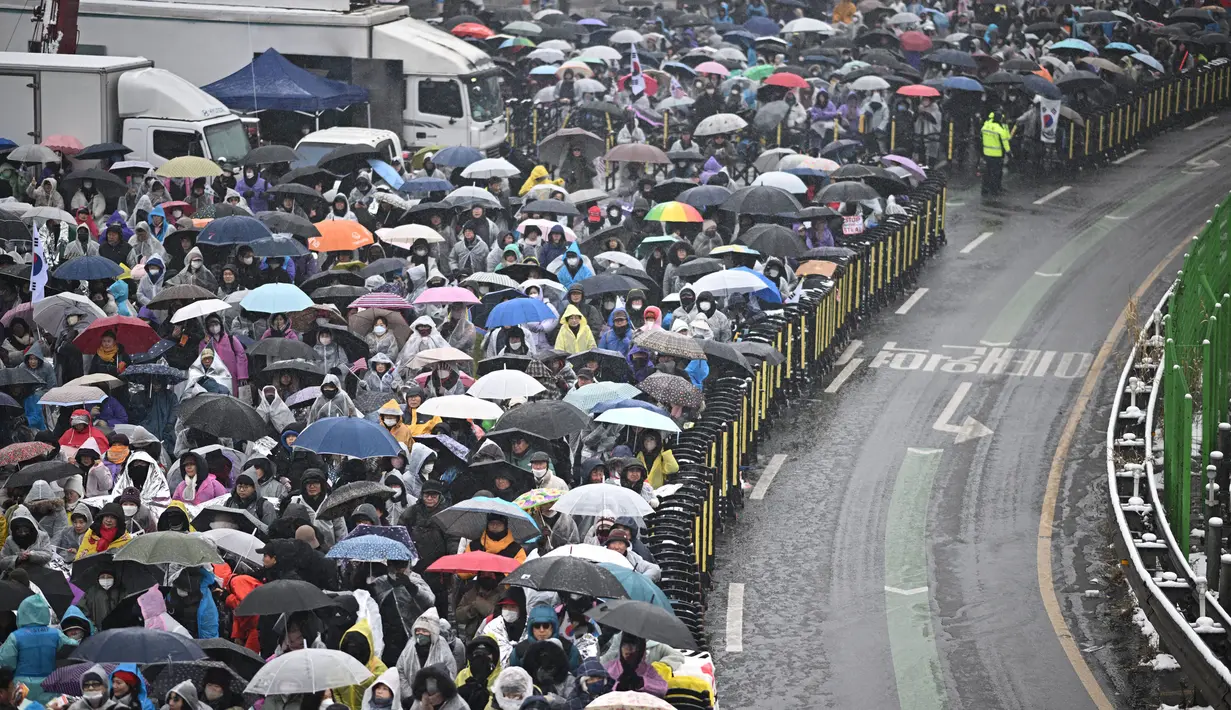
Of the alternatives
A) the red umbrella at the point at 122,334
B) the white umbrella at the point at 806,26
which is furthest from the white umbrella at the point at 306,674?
the white umbrella at the point at 806,26

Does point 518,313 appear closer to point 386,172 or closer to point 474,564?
Result: point 474,564

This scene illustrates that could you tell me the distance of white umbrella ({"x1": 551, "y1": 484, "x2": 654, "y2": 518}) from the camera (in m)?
14.5

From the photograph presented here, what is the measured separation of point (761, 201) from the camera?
950 inches

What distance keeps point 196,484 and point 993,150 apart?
64.9 ft

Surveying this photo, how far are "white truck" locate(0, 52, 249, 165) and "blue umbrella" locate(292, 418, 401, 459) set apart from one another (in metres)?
12.3

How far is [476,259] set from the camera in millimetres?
23656

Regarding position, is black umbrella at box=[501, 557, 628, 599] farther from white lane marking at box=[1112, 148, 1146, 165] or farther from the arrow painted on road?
white lane marking at box=[1112, 148, 1146, 165]

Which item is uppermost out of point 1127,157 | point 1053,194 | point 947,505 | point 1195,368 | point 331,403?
point 1127,157

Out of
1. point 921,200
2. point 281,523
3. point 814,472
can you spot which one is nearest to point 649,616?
point 281,523

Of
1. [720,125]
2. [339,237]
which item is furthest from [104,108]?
[720,125]

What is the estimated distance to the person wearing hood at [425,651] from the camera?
477 inches

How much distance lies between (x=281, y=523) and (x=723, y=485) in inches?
234

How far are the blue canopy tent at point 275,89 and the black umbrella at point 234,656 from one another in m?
19.0

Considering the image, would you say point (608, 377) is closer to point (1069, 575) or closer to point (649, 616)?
point (1069, 575)
